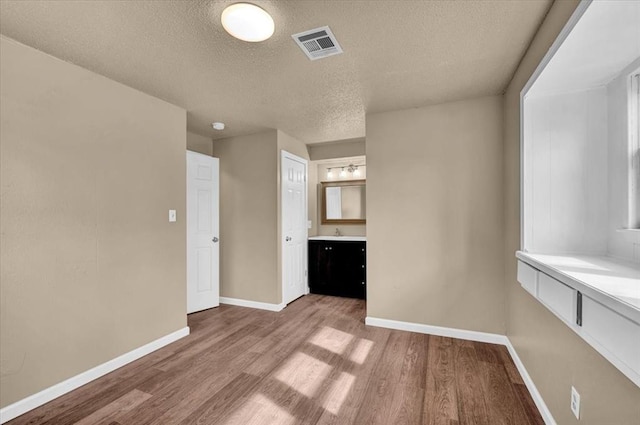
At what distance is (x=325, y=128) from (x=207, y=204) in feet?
6.13

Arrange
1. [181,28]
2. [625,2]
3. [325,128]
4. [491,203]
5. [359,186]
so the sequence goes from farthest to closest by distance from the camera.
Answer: [359,186] < [325,128] < [491,203] < [181,28] < [625,2]

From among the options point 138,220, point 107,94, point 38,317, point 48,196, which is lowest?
point 38,317

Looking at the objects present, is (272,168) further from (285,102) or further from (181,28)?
(181,28)

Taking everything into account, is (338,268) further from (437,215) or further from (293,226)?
(437,215)

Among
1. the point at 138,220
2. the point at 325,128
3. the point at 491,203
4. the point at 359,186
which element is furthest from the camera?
the point at 359,186

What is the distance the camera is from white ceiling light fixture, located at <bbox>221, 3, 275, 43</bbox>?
150cm

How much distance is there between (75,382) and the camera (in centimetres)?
204

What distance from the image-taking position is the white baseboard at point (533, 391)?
1605mm

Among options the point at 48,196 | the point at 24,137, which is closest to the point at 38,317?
the point at 48,196

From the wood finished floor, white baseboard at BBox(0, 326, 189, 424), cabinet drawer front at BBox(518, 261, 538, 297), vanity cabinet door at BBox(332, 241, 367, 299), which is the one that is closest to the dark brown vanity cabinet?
vanity cabinet door at BBox(332, 241, 367, 299)

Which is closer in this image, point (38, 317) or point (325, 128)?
point (38, 317)

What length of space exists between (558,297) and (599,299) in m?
0.41

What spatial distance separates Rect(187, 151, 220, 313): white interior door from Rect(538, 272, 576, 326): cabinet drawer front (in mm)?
3486

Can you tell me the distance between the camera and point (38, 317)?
188 centimetres
